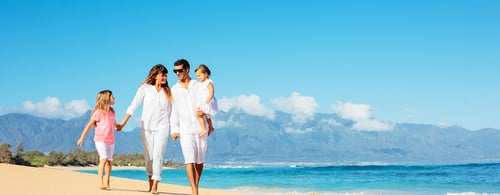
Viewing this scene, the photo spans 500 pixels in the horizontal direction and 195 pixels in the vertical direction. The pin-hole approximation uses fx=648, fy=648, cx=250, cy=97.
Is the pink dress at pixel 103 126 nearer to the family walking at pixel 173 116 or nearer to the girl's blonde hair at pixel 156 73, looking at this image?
the family walking at pixel 173 116

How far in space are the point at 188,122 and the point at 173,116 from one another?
1.02 ft

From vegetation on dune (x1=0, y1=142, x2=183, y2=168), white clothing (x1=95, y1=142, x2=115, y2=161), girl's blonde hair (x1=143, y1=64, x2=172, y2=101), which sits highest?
vegetation on dune (x1=0, y1=142, x2=183, y2=168)

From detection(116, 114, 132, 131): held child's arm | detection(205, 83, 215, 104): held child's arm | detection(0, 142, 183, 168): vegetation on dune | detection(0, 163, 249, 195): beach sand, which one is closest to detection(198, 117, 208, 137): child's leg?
detection(205, 83, 215, 104): held child's arm

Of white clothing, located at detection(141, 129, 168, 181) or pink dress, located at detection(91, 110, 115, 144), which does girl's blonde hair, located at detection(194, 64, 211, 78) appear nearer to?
white clothing, located at detection(141, 129, 168, 181)

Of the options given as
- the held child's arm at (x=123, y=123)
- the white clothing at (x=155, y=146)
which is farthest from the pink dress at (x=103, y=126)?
the white clothing at (x=155, y=146)

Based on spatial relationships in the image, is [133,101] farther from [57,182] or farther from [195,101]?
[57,182]

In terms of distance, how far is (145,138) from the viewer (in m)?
9.23

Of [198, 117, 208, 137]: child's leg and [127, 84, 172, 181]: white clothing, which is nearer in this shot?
[198, 117, 208, 137]: child's leg

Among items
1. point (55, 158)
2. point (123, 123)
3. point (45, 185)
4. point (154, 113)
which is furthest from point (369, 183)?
point (55, 158)

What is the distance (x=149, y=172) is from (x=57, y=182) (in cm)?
260

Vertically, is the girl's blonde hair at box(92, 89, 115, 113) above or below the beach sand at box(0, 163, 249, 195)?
above

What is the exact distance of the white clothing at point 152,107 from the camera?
30.1ft

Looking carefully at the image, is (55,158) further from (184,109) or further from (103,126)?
(184,109)

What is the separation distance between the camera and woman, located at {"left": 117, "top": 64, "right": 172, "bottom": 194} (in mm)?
9172
